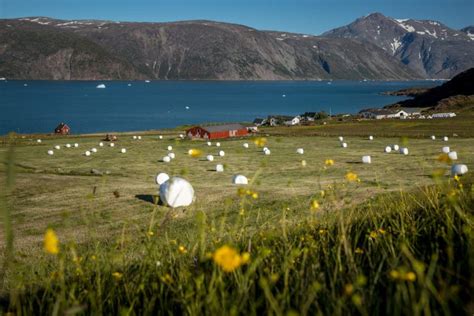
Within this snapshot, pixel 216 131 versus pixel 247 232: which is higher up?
pixel 247 232

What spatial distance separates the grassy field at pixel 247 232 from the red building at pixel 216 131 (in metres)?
13.5

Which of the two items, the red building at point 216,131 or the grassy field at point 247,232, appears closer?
the grassy field at point 247,232

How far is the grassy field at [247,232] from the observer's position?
5590mm

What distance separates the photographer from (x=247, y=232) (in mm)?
14250

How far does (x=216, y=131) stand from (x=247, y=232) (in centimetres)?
7443

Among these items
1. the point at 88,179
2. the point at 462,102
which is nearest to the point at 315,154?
the point at 88,179

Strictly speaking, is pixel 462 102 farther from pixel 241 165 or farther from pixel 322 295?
pixel 322 295

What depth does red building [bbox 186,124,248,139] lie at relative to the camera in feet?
281

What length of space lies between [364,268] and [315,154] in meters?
48.2

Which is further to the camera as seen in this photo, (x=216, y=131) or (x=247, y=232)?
(x=216, y=131)

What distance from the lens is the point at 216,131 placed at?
8831 centimetres

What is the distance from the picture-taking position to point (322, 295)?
601cm

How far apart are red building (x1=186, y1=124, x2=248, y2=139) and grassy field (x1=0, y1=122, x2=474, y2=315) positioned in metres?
13.5

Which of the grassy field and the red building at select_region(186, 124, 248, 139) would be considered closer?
the grassy field
